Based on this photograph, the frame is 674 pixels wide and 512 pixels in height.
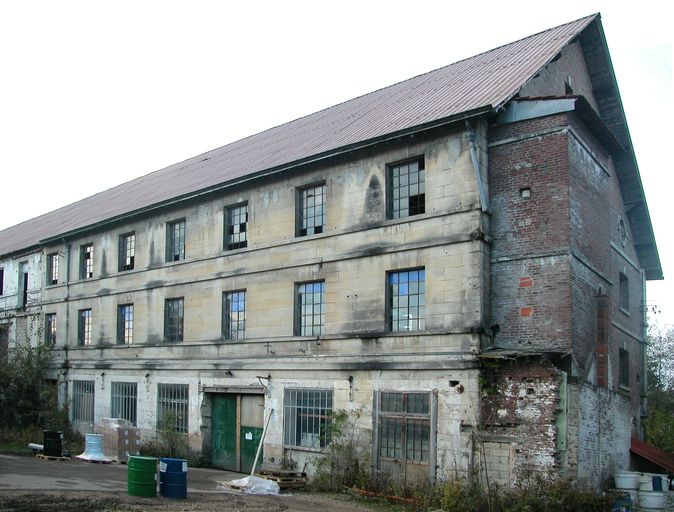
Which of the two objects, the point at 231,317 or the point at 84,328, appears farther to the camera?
the point at 84,328

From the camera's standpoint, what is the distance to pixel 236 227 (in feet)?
81.4

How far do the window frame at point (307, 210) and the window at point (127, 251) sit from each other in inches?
358

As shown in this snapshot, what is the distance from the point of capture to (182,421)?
1004 inches

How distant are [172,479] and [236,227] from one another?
952 cm

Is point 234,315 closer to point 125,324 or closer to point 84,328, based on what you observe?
point 125,324

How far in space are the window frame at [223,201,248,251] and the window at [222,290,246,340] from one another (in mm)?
1560

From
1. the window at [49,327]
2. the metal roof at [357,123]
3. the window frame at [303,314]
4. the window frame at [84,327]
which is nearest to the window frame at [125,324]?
the window frame at [84,327]

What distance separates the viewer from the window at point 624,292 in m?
23.7

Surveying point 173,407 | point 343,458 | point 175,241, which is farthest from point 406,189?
point 173,407

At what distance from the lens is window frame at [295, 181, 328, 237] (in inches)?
869

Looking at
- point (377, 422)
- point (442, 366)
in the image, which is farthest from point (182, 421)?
point (442, 366)

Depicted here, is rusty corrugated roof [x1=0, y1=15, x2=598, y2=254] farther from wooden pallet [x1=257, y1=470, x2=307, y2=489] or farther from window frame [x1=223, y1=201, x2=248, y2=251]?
wooden pallet [x1=257, y1=470, x2=307, y2=489]

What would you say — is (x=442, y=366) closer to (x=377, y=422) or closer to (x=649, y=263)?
(x=377, y=422)

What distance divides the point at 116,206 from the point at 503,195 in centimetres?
1941
